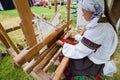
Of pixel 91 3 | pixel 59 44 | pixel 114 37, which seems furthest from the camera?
pixel 59 44

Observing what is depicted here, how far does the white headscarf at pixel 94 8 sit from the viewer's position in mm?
794

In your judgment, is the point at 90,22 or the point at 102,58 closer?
the point at 90,22

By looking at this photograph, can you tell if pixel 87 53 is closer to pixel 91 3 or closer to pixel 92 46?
pixel 92 46

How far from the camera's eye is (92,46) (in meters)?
0.84

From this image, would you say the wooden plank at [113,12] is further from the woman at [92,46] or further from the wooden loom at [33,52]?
the wooden loom at [33,52]

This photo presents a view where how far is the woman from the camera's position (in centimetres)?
82

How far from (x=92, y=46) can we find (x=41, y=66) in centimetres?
39

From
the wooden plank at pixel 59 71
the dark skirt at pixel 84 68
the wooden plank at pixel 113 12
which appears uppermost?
the wooden plank at pixel 113 12

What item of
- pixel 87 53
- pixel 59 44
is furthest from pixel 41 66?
pixel 87 53

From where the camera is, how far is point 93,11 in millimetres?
816

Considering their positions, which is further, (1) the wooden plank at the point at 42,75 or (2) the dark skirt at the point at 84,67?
(2) the dark skirt at the point at 84,67

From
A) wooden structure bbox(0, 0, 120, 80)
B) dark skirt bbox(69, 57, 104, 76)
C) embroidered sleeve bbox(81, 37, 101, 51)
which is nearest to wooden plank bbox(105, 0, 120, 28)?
wooden structure bbox(0, 0, 120, 80)

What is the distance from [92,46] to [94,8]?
9.9 inches

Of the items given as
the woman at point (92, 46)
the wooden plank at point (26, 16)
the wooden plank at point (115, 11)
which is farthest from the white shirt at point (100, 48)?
the wooden plank at point (26, 16)
